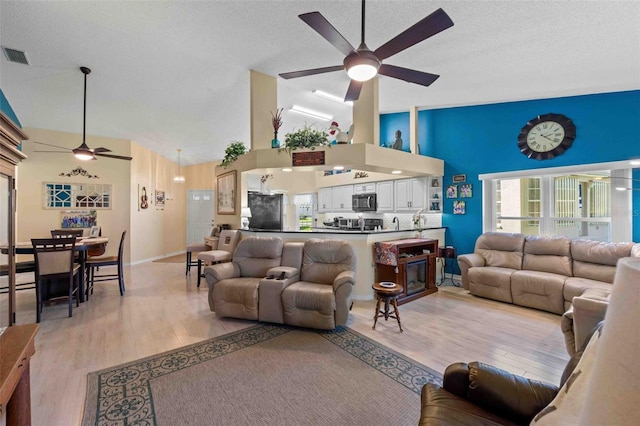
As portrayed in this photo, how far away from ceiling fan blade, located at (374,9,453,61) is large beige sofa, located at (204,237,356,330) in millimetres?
2221

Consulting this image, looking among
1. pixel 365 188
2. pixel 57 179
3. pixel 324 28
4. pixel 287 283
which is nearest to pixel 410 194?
pixel 365 188

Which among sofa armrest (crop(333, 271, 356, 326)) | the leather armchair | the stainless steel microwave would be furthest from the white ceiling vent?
the stainless steel microwave

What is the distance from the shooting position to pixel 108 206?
6430 millimetres

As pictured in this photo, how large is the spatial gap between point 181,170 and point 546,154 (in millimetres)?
9206

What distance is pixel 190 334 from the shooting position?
10.3ft

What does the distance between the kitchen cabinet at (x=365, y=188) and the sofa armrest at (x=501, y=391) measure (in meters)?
5.38

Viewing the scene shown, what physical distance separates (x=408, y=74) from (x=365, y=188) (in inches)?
168

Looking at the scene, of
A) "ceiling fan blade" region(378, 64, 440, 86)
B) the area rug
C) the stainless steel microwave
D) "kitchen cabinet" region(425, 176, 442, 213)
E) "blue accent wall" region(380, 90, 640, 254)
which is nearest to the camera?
the area rug

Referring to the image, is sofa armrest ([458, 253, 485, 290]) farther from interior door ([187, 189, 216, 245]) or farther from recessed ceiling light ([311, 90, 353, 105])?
interior door ([187, 189, 216, 245])

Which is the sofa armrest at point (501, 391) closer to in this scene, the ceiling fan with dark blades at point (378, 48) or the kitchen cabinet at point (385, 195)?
the ceiling fan with dark blades at point (378, 48)

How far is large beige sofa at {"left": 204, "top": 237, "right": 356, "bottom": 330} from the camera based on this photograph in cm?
314

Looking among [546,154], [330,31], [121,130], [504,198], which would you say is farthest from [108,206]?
[546,154]

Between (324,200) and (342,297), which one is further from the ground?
(324,200)

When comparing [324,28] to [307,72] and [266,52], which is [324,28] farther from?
[266,52]
